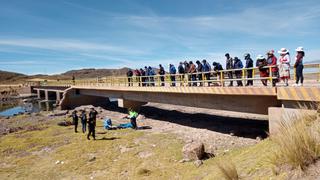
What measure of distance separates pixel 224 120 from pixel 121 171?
36.3 ft

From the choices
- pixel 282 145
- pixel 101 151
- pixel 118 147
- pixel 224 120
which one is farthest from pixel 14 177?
pixel 224 120

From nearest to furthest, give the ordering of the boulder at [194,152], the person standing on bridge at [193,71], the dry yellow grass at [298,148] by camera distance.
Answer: the dry yellow grass at [298,148]
the boulder at [194,152]
the person standing on bridge at [193,71]

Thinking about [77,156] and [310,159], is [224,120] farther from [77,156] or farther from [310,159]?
[310,159]

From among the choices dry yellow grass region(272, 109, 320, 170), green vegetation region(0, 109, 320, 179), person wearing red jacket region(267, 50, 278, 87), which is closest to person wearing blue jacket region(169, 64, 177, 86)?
green vegetation region(0, 109, 320, 179)

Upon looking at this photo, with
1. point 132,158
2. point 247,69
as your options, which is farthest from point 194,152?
point 247,69

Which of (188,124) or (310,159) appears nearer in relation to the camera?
(310,159)

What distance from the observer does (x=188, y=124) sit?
19984mm

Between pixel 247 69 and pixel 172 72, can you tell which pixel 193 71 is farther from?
pixel 247 69

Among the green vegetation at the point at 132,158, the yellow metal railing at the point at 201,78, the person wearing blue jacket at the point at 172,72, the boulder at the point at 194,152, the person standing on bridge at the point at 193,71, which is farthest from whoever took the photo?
the person wearing blue jacket at the point at 172,72

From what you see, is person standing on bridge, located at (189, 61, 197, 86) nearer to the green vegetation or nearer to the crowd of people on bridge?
the crowd of people on bridge

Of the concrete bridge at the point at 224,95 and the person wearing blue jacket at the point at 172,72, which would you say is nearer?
the concrete bridge at the point at 224,95

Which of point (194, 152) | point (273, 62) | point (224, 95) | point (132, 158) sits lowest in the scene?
point (132, 158)

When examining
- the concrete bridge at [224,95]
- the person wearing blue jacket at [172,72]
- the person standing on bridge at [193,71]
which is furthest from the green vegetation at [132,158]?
the person wearing blue jacket at [172,72]

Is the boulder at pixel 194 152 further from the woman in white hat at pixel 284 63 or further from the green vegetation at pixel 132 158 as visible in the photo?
the woman in white hat at pixel 284 63
